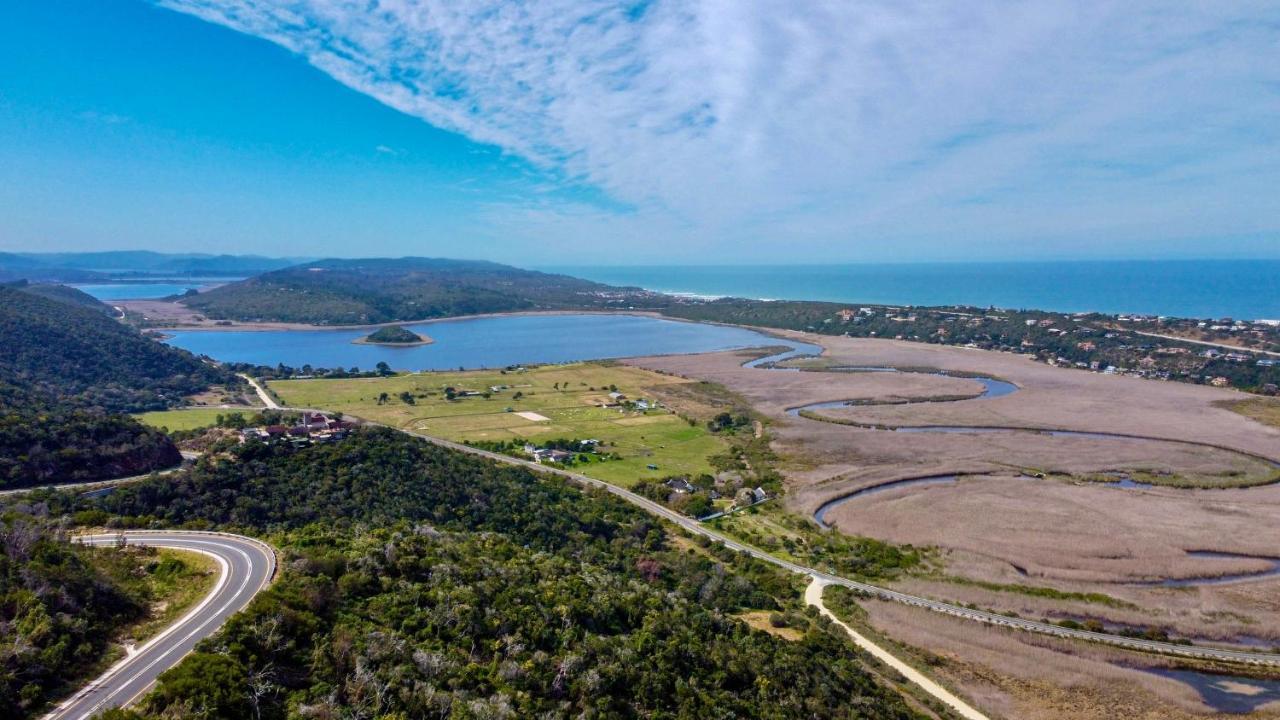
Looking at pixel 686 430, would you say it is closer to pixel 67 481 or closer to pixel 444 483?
pixel 444 483

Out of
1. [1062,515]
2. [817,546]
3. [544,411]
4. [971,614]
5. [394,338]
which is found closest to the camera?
[971,614]

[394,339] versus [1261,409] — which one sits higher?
[1261,409]

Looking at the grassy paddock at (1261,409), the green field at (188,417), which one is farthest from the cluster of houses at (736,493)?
the grassy paddock at (1261,409)

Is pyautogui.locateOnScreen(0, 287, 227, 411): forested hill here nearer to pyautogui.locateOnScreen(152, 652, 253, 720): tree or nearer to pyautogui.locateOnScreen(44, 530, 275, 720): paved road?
pyautogui.locateOnScreen(44, 530, 275, 720): paved road

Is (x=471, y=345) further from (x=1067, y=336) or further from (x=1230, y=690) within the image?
(x=1230, y=690)

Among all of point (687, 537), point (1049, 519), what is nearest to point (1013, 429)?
point (1049, 519)

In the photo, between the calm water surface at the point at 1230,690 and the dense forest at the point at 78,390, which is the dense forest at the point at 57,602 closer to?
the dense forest at the point at 78,390

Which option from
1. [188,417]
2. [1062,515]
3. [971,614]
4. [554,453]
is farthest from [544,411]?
[971,614]
